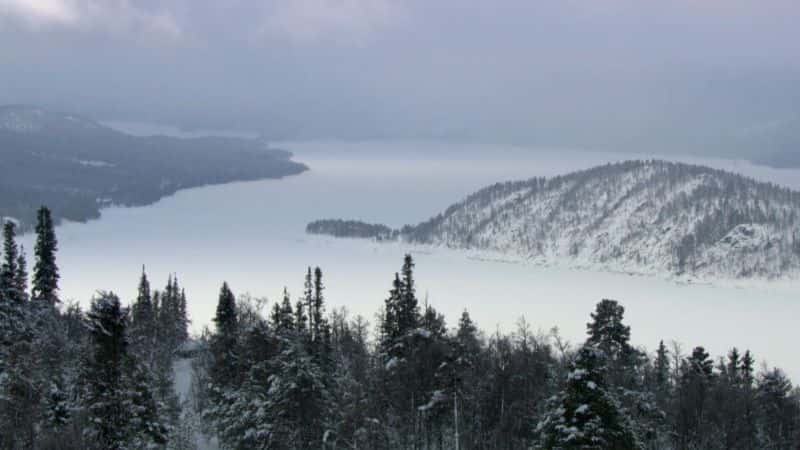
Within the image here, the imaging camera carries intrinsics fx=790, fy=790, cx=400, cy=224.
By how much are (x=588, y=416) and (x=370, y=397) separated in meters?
30.4

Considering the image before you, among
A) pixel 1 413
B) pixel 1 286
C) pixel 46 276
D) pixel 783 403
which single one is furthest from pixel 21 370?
pixel 783 403

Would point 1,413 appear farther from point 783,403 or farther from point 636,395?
point 783,403

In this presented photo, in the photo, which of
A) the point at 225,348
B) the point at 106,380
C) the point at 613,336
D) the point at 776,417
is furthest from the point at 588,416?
the point at 225,348

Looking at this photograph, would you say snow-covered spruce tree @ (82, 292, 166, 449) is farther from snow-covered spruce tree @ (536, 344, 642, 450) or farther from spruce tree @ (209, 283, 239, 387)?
spruce tree @ (209, 283, 239, 387)

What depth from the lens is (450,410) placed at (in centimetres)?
5366

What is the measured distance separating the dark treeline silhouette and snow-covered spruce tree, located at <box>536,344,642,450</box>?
0.05m

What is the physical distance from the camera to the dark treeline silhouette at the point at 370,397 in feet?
113

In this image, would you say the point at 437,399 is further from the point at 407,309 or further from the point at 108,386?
the point at 108,386

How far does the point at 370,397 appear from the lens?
185 ft

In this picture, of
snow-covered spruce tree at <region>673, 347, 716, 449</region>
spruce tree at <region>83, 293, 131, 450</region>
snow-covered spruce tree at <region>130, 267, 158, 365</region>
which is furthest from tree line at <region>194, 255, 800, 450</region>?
snow-covered spruce tree at <region>130, 267, 158, 365</region>

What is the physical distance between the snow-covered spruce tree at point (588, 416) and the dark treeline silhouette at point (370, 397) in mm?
50

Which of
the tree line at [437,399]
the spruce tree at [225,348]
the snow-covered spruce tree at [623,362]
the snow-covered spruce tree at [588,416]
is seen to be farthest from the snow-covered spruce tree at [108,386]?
the snow-covered spruce tree at [623,362]

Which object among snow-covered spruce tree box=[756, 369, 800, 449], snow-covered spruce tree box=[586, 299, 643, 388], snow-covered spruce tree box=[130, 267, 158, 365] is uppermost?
snow-covered spruce tree box=[586, 299, 643, 388]

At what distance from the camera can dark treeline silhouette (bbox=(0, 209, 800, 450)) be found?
34375 mm
